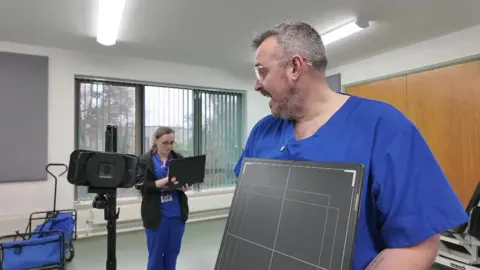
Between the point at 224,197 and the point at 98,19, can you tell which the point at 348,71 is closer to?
the point at 224,197

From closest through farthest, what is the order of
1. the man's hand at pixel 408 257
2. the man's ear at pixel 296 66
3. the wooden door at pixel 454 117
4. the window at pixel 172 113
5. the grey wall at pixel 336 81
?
1. the man's hand at pixel 408 257
2. the man's ear at pixel 296 66
3. the wooden door at pixel 454 117
4. the window at pixel 172 113
5. the grey wall at pixel 336 81

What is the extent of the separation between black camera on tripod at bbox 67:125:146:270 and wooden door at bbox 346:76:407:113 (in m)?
3.88

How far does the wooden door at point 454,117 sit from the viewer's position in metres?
3.52

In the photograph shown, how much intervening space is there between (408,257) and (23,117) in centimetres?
466

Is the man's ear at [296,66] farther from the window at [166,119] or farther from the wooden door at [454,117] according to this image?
the wooden door at [454,117]

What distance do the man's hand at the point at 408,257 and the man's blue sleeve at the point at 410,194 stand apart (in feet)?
0.06

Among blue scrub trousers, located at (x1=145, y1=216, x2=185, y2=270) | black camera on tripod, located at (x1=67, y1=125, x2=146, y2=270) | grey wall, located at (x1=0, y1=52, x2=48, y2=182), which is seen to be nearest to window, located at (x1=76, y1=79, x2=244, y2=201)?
grey wall, located at (x1=0, y1=52, x2=48, y2=182)

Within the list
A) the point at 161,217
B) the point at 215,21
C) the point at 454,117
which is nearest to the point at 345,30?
the point at 215,21

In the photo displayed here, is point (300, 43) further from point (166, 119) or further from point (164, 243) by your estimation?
point (166, 119)

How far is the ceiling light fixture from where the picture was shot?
331cm

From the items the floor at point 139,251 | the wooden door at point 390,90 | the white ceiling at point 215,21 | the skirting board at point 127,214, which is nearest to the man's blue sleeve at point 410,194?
the white ceiling at point 215,21

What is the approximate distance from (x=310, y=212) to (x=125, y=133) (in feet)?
14.7

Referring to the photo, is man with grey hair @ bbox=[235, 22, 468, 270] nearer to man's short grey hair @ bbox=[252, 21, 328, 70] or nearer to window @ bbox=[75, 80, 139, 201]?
man's short grey hair @ bbox=[252, 21, 328, 70]

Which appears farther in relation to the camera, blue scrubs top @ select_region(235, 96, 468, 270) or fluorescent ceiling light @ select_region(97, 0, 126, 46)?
fluorescent ceiling light @ select_region(97, 0, 126, 46)
